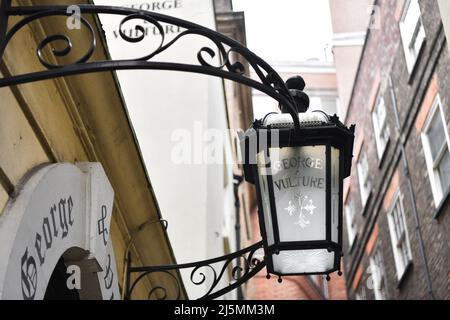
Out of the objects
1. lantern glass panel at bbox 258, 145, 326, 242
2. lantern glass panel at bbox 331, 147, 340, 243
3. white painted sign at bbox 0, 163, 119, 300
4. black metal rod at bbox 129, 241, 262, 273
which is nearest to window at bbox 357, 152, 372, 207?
black metal rod at bbox 129, 241, 262, 273

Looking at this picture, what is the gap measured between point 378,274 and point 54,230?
14774mm

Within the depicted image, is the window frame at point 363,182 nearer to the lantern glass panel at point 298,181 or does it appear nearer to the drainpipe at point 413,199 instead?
the drainpipe at point 413,199

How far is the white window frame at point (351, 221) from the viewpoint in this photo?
21188 millimetres

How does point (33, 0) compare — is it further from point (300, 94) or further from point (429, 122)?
point (429, 122)

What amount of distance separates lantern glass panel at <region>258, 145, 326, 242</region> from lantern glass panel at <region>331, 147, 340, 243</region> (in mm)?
71

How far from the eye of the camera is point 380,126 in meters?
17.5

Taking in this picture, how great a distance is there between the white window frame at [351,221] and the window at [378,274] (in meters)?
2.75

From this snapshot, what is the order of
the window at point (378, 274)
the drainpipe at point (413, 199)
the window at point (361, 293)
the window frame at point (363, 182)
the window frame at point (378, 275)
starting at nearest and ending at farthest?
1. the drainpipe at point (413, 199)
2. the window frame at point (378, 275)
3. the window at point (378, 274)
4. the window frame at point (363, 182)
5. the window at point (361, 293)

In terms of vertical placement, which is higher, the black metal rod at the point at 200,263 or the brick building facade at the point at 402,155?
the brick building facade at the point at 402,155

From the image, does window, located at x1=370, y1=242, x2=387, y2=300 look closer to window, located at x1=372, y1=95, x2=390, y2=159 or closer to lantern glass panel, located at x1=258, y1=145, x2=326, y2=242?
window, located at x1=372, y1=95, x2=390, y2=159

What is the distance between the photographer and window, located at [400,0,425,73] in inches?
527

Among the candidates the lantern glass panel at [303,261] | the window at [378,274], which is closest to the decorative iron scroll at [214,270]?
the lantern glass panel at [303,261]
